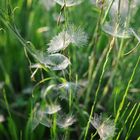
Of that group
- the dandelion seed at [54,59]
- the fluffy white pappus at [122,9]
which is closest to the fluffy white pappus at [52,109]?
the dandelion seed at [54,59]

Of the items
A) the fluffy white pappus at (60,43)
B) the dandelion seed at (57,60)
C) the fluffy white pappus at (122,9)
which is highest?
the fluffy white pappus at (122,9)

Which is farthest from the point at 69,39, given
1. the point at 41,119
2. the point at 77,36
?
the point at 41,119

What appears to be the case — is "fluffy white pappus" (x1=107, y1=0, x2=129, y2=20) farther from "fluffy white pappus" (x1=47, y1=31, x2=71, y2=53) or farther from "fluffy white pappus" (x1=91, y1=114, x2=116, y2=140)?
"fluffy white pappus" (x1=91, y1=114, x2=116, y2=140)

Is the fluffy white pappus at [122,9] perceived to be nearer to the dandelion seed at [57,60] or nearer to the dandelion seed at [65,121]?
the dandelion seed at [57,60]

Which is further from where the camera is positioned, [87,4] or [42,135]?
[87,4]

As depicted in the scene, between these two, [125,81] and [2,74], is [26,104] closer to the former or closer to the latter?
[2,74]

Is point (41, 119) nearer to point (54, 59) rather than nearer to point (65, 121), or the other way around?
point (65, 121)

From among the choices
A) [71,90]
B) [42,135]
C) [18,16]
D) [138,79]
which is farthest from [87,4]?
[71,90]

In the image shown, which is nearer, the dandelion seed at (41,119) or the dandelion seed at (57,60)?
the dandelion seed at (57,60)

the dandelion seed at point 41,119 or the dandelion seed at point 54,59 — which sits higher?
the dandelion seed at point 54,59
